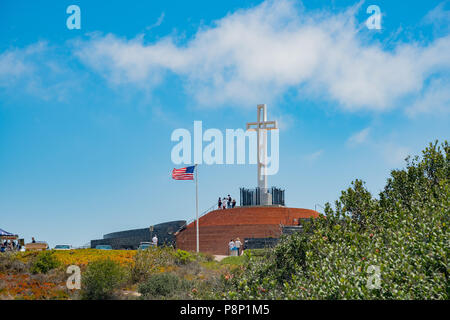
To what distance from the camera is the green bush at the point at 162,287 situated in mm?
14078

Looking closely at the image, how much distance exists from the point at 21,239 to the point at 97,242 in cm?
851

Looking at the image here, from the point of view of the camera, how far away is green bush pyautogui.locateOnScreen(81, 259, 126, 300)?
1352cm

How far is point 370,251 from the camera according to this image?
11.0m

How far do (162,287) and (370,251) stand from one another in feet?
21.4

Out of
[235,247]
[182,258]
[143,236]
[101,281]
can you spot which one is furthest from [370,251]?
[143,236]

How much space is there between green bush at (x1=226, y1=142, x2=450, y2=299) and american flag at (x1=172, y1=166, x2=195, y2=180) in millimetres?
14841

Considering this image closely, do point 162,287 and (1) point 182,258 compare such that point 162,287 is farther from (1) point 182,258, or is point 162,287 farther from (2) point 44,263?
(1) point 182,258

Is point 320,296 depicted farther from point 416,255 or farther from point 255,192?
point 255,192

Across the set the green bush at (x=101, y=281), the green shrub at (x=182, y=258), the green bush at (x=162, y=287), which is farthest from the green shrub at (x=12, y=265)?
the green shrub at (x=182, y=258)

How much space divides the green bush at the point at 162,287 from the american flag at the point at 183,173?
1398 centimetres

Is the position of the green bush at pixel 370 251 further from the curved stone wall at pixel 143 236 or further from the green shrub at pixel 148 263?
the curved stone wall at pixel 143 236

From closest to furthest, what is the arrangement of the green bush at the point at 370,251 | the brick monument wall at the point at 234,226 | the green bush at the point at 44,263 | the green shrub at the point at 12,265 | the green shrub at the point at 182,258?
the green bush at the point at 370,251 < the green bush at the point at 44,263 < the green shrub at the point at 12,265 < the green shrub at the point at 182,258 < the brick monument wall at the point at 234,226

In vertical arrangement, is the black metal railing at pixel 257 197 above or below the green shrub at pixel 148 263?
above
